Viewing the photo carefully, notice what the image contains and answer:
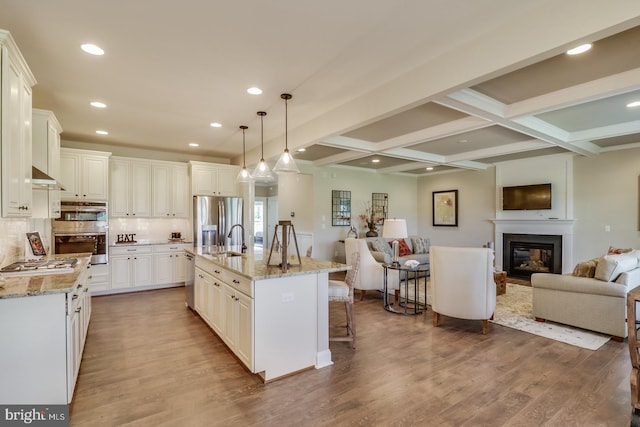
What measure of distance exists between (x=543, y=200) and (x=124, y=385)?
7631 mm

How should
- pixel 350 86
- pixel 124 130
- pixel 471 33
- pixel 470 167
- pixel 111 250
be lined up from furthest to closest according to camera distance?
pixel 470 167
pixel 111 250
pixel 124 130
pixel 350 86
pixel 471 33

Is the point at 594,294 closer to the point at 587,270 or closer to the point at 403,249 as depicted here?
the point at 587,270

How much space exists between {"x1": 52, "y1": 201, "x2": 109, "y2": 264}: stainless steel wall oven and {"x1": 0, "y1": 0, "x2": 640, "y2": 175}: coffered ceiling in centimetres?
126

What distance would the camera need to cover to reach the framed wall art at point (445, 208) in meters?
8.41

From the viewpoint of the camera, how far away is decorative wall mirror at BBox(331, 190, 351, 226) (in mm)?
7512

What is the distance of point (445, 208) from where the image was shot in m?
8.62

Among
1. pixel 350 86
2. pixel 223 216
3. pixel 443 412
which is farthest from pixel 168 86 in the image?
pixel 443 412

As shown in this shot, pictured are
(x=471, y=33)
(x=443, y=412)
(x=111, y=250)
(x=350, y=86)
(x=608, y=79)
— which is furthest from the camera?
(x=111, y=250)

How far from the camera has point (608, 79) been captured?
293 centimetres

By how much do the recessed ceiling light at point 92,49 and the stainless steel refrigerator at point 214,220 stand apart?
143 inches

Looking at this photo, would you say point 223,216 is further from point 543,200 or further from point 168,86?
point 543,200

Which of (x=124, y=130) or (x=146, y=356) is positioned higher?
(x=124, y=130)

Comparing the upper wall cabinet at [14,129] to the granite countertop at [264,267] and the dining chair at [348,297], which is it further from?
the dining chair at [348,297]

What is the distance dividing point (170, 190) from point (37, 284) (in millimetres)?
4213
